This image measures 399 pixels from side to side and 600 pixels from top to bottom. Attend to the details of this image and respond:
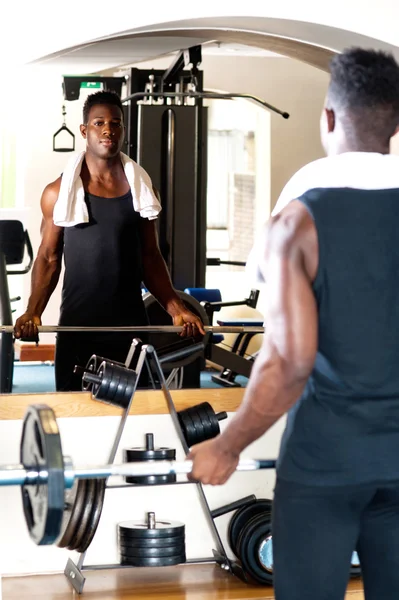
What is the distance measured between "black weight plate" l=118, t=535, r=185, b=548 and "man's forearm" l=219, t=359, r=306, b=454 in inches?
62.0

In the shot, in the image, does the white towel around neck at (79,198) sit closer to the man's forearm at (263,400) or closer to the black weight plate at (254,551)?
the black weight plate at (254,551)

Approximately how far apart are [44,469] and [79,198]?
167cm

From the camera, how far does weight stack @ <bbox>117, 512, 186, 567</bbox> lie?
9.66 feet

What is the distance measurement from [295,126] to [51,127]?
2.14 metres

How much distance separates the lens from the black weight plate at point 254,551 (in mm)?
3047

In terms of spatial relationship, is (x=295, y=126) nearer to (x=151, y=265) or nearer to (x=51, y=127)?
(x=51, y=127)

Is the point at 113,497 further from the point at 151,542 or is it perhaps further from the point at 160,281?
the point at 160,281

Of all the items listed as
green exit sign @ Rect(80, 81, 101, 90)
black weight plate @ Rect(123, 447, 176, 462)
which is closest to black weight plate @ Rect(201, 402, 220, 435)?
black weight plate @ Rect(123, 447, 176, 462)

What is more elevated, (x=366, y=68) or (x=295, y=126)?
(x=295, y=126)

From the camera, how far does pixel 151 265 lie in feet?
10.3

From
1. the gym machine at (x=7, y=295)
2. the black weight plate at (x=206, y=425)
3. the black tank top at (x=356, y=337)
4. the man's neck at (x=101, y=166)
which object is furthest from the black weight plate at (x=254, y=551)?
the black tank top at (x=356, y=337)

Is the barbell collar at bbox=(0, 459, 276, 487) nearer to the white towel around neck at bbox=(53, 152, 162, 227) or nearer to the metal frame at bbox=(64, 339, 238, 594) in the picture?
the metal frame at bbox=(64, 339, 238, 594)

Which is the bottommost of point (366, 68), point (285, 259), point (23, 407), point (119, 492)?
point (119, 492)

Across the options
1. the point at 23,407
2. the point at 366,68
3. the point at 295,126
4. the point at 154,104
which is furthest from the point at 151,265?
the point at 295,126
